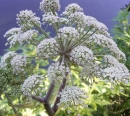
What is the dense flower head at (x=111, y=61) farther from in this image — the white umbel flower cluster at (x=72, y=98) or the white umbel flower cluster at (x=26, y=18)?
the white umbel flower cluster at (x=26, y=18)

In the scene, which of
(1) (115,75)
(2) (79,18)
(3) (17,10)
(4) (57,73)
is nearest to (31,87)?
(4) (57,73)

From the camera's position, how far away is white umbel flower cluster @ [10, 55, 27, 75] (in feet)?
3.49

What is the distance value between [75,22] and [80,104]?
48 cm

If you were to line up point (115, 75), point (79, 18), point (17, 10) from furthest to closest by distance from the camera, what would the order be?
1. point (17, 10)
2. point (79, 18)
3. point (115, 75)

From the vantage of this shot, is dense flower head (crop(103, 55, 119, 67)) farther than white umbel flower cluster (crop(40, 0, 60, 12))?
No

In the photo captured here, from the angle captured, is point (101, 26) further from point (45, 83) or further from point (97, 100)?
point (45, 83)

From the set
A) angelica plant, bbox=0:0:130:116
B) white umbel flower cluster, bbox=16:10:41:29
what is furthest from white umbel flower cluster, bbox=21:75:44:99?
white umbel flower cluster, bbox=16:10:41:29

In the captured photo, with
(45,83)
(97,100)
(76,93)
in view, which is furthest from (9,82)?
(97,100)

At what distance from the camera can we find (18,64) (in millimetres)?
1062

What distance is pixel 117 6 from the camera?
27.4 feet

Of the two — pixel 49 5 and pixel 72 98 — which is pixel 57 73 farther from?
pixel 49 5

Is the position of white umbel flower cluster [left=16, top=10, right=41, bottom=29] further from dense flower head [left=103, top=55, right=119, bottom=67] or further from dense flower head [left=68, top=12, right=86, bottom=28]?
dense flower head [left=103, top=55, right=119, bottom=67]

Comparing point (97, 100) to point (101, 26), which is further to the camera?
point (97, 100)

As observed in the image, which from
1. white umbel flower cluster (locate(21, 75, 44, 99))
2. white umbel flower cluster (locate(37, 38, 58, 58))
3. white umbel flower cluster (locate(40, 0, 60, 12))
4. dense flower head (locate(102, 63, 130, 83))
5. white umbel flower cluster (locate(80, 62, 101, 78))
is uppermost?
white umbel flower cluster (locate(40, 0, 60, 12))
